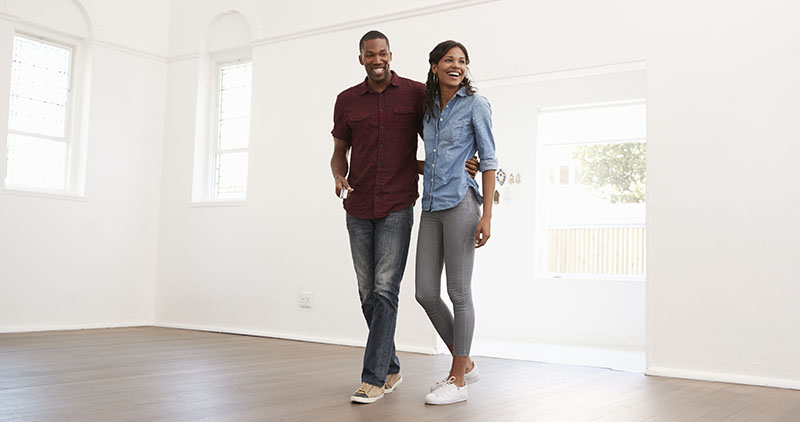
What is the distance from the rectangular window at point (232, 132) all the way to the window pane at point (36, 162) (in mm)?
1178

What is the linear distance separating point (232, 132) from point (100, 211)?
122 centimetres

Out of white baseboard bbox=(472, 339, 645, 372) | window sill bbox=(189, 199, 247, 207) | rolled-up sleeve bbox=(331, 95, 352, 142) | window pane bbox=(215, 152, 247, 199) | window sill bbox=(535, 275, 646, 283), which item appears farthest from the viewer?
window pane bbox=(215, 152, 247, 199)

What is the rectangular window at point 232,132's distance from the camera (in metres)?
5.88

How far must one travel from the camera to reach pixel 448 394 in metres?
2.67

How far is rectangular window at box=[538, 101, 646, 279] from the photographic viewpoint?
19.5ft

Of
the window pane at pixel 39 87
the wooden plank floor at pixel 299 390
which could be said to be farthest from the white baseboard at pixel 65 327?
the window pane at pixel 39 87

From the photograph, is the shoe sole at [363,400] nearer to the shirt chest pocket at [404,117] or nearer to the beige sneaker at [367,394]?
the beige sneaker at [367,394]

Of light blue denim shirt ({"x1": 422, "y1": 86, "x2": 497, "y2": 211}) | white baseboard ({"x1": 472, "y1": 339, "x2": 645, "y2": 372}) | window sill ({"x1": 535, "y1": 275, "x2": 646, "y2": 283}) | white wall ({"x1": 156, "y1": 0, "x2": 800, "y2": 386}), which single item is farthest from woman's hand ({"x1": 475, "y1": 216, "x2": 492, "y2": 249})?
window sill ({"x1": 535, "y1": 275, "x2": 646, "y2": 283})

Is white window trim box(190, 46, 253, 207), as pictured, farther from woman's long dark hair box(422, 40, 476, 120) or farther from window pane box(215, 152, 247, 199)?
woman's long dark hair box(422, 40, 476, 120)

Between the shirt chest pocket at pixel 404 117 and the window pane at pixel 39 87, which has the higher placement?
the window pane at pixel 39 87

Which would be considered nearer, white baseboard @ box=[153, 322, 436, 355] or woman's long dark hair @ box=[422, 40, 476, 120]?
woman's long dark hair @ box=[422, 40, 476, 120]

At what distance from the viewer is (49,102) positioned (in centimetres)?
554

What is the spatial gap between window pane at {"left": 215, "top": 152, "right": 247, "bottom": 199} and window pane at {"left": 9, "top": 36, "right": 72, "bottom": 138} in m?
1.24

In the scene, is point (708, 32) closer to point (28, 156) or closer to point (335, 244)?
point (335, 244)
